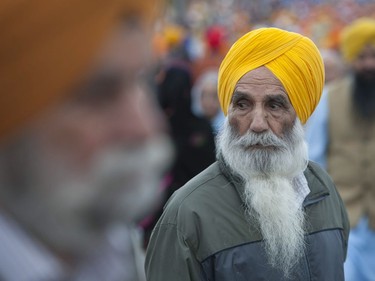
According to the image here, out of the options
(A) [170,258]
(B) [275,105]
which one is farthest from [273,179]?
(A) [170,258]

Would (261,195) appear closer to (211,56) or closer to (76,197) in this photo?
(76,197)

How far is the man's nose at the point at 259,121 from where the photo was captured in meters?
3.91

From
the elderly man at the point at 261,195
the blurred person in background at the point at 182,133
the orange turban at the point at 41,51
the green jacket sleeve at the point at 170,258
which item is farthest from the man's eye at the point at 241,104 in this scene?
the blurred person in background at the point at 182,133

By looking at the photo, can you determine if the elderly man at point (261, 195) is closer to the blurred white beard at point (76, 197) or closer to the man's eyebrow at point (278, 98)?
the man's eyebrow at point (278, 98)

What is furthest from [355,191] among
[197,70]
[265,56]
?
[197,70]

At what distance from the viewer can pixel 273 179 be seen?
3961 mm

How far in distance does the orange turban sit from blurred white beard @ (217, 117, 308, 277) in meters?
2.23

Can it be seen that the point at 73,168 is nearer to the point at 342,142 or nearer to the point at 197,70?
the point at 342,142

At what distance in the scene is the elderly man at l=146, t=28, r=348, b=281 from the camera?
11.5 ft

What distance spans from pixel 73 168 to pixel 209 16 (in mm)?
36765

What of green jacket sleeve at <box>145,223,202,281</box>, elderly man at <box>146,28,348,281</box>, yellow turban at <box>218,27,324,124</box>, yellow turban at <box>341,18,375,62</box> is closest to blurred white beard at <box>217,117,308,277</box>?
elderly man at <box>146,28,348,281</box>

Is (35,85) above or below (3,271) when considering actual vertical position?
above

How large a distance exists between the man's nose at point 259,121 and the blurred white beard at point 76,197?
2.41m

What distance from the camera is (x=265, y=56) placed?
13.1 feet
